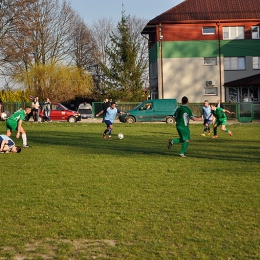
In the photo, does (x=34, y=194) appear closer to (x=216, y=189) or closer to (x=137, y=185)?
(x=137, y=185)

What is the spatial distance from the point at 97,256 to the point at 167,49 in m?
54.3

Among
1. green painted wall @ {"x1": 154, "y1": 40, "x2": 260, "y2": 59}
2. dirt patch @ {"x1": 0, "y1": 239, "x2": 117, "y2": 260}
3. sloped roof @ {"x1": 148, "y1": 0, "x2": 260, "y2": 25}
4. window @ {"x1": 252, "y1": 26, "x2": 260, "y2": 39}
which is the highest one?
sloped roof @ {"x1": 148, "y1": 0, "x2": 260, "y2": 25}

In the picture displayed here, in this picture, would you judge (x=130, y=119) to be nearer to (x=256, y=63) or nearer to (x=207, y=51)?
(x=207, y=51)

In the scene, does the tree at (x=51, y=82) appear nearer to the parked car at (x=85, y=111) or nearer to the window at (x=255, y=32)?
the parked car at (x=85, y=111)

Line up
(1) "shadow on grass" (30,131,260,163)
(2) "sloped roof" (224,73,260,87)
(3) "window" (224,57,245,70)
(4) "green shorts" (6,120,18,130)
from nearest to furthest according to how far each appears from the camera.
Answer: (1) "shadow on grass" (30,131,260,163), (4) "green shorts" (6,120,18,130), (2) "sloped roof" (224,73,260,87), (3) "window" (224,57,245,70)

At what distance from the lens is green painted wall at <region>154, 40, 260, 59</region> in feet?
194

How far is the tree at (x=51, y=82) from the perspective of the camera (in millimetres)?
61656

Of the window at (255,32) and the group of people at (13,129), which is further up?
the window at (255,32)

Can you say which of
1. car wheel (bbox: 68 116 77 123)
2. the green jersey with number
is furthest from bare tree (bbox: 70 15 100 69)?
the green jersey with number

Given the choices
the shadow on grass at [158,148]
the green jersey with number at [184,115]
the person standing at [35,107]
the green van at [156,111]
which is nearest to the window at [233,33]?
the green van at [156,111]

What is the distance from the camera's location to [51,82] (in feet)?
205

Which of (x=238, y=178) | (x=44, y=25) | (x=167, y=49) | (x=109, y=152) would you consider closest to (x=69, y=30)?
(x=44, y=25)

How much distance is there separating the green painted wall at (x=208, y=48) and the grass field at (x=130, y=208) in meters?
43.5

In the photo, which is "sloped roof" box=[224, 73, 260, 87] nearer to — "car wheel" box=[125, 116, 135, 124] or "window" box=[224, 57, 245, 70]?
"window" box=[224, 57, 245, 70]
